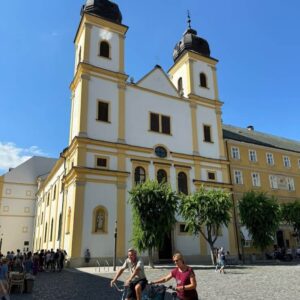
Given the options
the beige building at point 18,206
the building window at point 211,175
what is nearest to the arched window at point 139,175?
the building window at point 211,175

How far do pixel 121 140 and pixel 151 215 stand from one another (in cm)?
831

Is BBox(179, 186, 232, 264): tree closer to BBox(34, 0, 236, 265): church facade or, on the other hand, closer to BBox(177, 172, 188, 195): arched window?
BBox(34, 0, 236, 265): church facade

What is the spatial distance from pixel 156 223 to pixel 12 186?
44.6 meters

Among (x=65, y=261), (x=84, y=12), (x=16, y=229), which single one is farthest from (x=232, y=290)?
(x=16, y=229)

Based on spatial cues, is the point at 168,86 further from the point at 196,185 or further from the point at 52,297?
the point at 52,297

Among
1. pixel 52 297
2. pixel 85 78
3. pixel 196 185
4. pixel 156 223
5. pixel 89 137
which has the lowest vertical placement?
pixel 52 297

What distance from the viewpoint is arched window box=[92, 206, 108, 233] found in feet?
81.5

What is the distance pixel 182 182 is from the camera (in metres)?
30.4

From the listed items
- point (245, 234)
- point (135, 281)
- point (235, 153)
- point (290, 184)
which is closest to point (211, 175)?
point (235, 153)

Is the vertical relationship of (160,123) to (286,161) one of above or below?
above

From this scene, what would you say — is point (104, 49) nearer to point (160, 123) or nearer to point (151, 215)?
point (160, 123)

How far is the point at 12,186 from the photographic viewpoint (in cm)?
5906

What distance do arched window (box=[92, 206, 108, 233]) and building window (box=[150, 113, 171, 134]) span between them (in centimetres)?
930

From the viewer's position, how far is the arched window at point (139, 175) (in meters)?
28.2
